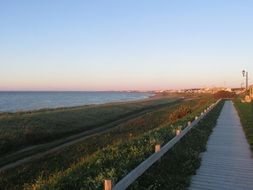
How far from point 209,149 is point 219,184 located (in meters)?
5.39

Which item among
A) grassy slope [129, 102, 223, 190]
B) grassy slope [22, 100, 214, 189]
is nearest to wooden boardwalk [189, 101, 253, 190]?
grassy slope [129, 102, 223, 190]

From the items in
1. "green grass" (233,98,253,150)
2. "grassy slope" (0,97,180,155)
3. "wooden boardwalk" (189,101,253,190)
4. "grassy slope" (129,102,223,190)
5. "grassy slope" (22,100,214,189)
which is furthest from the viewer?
"grassy slope" (0,97,180,155)

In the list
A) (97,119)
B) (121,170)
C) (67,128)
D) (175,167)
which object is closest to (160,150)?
(175,167)

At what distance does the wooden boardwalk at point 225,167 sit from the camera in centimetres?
916

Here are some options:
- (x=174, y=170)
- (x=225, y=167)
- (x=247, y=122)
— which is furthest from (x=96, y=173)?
(x=247, y=122)

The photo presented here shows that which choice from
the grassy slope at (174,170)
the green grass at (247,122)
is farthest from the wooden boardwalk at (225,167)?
the green grass at (247,122)

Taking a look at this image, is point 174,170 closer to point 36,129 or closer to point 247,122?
point 247,122

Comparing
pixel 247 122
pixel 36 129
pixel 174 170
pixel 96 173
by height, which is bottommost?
pixel 36 129

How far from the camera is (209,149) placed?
1450cm

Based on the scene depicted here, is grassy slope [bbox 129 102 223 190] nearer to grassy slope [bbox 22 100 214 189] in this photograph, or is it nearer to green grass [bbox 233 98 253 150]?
grassy slope [bbox 22 100 214 189]

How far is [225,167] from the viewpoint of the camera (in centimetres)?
1112

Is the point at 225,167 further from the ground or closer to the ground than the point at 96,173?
closer to the ground

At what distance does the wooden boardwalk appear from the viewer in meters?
9.16

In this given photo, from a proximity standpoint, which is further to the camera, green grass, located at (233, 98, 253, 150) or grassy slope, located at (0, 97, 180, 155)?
grassy slope, located at (0, 97, 180, 155)
